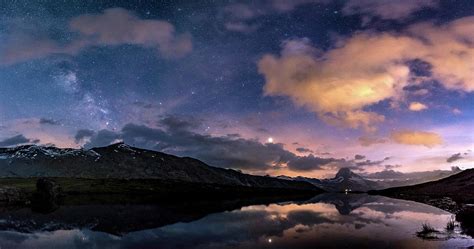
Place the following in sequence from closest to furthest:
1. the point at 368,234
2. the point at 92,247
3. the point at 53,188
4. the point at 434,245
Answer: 1. the point at 434,245
2. the point at 92,247
3. the point at 368,234
4. the point at 53,188

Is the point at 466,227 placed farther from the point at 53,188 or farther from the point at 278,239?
the point at 53,188

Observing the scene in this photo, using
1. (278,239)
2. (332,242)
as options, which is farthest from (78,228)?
(332,242)

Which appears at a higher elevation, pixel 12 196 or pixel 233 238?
pixel 12 196

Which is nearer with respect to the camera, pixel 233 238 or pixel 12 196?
pixel 233 238

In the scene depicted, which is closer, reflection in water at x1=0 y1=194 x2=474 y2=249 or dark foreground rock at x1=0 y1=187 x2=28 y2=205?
reflection in water at x1=0 y1=194 x2=474 y2=249

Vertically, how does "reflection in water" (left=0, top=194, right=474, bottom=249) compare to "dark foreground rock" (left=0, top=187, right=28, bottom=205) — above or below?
below

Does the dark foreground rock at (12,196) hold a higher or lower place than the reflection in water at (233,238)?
higher

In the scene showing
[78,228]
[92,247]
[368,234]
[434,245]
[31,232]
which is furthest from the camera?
[78,228]

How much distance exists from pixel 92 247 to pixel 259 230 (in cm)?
2090

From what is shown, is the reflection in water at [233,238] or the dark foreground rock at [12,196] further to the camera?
the dark foreground rock at [12,196]

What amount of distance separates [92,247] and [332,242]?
75.6 feet

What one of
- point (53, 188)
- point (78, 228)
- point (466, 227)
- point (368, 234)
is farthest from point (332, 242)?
point (53, 188)

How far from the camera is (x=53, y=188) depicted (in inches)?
5512

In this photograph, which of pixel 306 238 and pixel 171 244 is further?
pixel 306 238
